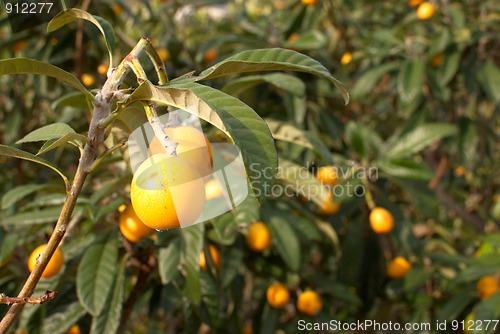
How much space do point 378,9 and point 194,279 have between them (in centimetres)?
213

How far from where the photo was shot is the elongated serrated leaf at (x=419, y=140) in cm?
146

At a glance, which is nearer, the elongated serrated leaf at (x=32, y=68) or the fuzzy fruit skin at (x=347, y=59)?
the elongated serrated leaf at (x=32, y=68)

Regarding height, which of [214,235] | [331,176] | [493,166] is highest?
[214,235]

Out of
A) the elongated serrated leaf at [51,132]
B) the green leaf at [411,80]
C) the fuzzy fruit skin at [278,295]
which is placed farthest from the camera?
the green leaf at [411,80]

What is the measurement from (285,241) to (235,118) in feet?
2.46

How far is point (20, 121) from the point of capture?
6.00 ft

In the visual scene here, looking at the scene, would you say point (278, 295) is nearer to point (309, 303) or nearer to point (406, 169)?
point (309, 303)

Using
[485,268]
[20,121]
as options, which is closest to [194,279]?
[485,268]

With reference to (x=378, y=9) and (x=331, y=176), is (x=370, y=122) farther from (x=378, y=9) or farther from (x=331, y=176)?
(x=331, y=176)

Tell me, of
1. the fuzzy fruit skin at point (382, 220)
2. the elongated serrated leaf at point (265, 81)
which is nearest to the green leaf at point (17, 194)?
the elongated serrated leaf at point (265, 81)

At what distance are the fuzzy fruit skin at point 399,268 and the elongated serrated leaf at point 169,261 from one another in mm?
863

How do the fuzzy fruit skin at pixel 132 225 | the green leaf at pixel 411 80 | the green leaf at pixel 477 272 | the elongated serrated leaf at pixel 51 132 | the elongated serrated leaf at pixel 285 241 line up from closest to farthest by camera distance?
1. the elongated serrated leaf at pixel 51 132
2. the fuzzy fruit skin at pixel 132 225
3. the elongated serrated leaf at pixel 285 241
4. the green leaf at pixel 477 272
5. the green leaf at pixel 411 80

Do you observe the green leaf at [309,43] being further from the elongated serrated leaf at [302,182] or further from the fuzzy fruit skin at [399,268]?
the fuzzy fruit skin at [399,268]

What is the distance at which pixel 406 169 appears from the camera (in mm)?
1346
